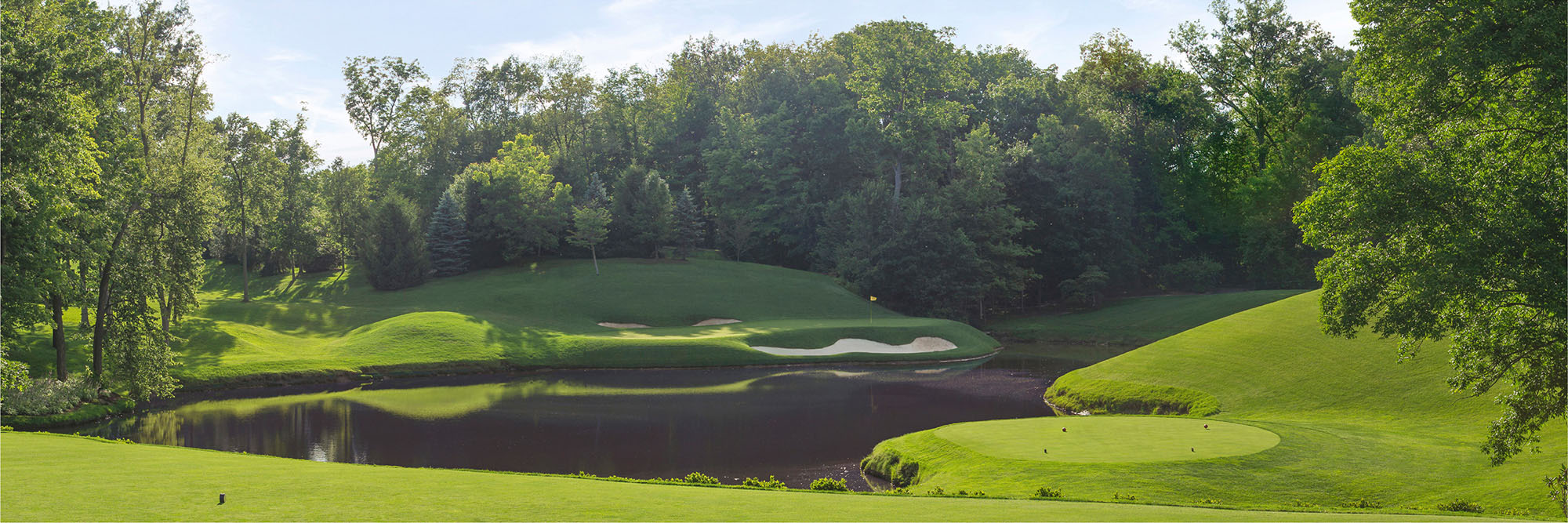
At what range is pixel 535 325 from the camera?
169ft

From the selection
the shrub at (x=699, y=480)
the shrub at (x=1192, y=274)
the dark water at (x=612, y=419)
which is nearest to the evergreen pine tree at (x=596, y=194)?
the dark water at (x=612, y=419)

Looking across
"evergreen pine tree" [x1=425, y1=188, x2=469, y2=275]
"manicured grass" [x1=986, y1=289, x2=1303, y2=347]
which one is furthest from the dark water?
"evergreen pine tree" [x1=425, y1=188, x2=469, y2=275]

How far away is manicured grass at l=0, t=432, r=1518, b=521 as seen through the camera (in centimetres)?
1067

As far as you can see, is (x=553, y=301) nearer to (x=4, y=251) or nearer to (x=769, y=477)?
(x=4, y=251)

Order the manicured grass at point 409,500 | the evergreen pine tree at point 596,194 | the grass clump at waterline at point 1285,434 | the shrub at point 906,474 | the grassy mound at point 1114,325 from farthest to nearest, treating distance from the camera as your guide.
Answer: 1. the evergreen pine tree at point 596,194
2. the grassy mound at point 1114,325
3. the shrub at point 906,474
4. the grass clump at waterline at point 1285,434
5. the manicured grass at point 409,500

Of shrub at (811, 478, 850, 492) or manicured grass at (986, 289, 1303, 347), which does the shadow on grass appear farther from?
manicured grass at (986, 289, 1303, 347)

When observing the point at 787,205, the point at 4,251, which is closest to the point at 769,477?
the point at 4,251

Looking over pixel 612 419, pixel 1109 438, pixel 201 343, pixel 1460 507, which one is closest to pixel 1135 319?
pixel 1109 438

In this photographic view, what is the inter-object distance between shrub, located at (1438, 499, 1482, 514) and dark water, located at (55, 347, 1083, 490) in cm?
1165

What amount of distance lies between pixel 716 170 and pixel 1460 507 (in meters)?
66.4

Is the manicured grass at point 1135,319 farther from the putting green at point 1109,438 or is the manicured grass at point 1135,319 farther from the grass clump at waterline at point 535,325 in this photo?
the putting green at point 1109,438

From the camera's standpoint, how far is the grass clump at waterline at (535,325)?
40.8 m

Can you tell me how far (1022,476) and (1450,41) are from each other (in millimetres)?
11049

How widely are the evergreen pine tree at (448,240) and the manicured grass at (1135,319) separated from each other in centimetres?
4076
